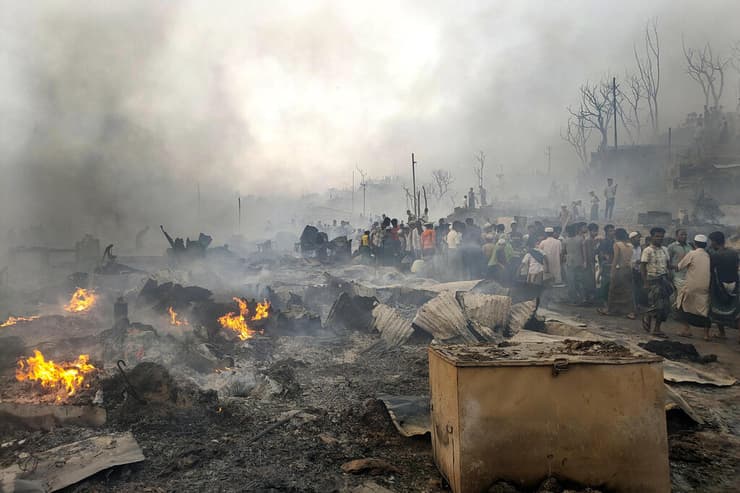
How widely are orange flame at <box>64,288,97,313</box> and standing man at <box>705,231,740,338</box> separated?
44.1 feet

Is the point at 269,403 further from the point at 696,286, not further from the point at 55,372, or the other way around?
the point at 696,286

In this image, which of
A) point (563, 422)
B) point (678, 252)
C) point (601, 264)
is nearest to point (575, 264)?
point (601, 264)

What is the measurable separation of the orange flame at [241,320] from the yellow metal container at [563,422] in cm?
597

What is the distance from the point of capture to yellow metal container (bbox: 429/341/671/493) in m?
2.83

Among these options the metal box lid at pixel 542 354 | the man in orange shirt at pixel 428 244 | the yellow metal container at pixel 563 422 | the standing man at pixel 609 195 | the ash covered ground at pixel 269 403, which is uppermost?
the standing man at pixel 609 195

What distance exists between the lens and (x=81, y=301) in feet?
38.4

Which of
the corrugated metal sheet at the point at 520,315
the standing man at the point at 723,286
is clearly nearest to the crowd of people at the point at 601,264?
the standing man at the point at 723,286

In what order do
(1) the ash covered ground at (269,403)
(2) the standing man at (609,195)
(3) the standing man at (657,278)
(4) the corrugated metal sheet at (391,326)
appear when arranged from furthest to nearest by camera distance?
→ 1. (2) the standing man at (609,195)
2. (3) the standing man at (657,278)
3. (4) the corrugated metal sheet at (391,326)
4. (1) the ash covered ground at (269,403)

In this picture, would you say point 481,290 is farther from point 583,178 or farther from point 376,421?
point 583,178

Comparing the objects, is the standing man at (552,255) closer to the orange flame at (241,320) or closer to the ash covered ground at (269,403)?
the ash covered ground at (269,403)

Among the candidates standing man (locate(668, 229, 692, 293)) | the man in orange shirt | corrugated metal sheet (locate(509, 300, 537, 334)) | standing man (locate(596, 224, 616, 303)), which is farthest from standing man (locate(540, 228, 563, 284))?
the man in orange shirt

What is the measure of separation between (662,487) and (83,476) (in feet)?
14.0

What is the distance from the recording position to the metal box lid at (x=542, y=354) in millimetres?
2826

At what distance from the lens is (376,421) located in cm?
453
